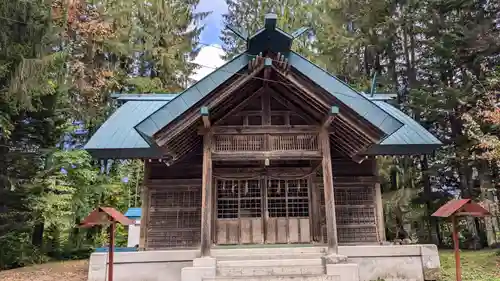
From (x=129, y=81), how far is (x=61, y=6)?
17.3 feet

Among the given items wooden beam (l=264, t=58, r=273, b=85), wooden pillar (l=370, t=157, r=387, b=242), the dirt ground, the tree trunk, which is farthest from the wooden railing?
the tree trunk

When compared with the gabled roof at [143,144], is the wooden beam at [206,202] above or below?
below

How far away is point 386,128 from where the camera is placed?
744 cm

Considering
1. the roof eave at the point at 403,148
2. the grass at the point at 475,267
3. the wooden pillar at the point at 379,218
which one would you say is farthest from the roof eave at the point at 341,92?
the grass at the point at 475,267

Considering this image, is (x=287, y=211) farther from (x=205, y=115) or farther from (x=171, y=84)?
(x=171, y=84)

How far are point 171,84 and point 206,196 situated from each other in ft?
47.7

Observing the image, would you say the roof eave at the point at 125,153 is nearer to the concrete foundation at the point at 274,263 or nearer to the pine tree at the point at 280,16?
the concrete foundation at the point at 274,263

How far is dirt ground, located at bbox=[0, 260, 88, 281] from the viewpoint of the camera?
10703 millimetres

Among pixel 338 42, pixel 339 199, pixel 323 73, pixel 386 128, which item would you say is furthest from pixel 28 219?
pixel 338 42

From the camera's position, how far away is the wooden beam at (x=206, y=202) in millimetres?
7621

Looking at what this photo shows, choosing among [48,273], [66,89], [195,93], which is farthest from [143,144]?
[66,89]

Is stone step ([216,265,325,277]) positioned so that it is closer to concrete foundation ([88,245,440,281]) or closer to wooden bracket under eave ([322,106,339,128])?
concrete foundation ([88,245,440,281])

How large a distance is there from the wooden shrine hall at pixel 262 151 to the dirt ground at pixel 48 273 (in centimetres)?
288

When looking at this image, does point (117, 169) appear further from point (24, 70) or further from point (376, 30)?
point (376, 30)
